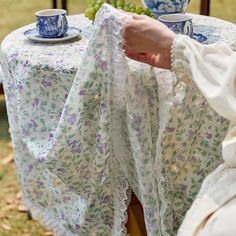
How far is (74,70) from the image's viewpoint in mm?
1302

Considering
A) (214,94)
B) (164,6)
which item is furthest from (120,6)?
(214,94)

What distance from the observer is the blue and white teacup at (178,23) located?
1338mm

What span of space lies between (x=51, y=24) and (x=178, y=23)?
36 cm

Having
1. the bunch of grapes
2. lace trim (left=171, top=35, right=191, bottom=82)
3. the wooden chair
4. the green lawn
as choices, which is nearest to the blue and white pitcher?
the bunch of grapes

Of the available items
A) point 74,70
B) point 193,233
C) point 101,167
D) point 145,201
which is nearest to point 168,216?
point 145,201

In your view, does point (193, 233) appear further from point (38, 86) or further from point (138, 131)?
point (38, 86)

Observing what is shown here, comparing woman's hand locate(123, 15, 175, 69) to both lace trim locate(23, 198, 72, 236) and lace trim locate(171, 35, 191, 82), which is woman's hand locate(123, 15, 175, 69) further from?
lace trim locate(23, 198, 72, 236)

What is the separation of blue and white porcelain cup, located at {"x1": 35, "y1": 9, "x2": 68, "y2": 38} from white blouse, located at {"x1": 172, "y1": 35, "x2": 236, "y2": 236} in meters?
0.52

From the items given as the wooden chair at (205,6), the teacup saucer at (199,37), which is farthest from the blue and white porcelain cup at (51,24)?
the wooden chair at (205,6)

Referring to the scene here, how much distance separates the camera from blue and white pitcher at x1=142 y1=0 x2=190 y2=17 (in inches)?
58.0

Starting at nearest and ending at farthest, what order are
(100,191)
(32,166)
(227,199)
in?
1. (227,199)
2. (100,191)
3. (32,166)

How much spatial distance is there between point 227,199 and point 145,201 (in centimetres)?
32

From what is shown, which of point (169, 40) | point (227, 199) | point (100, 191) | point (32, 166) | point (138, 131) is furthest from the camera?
point (32, 166)

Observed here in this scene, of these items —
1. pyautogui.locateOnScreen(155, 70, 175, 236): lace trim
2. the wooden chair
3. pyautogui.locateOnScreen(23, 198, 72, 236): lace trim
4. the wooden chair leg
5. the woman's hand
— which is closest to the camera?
the woman's hand
